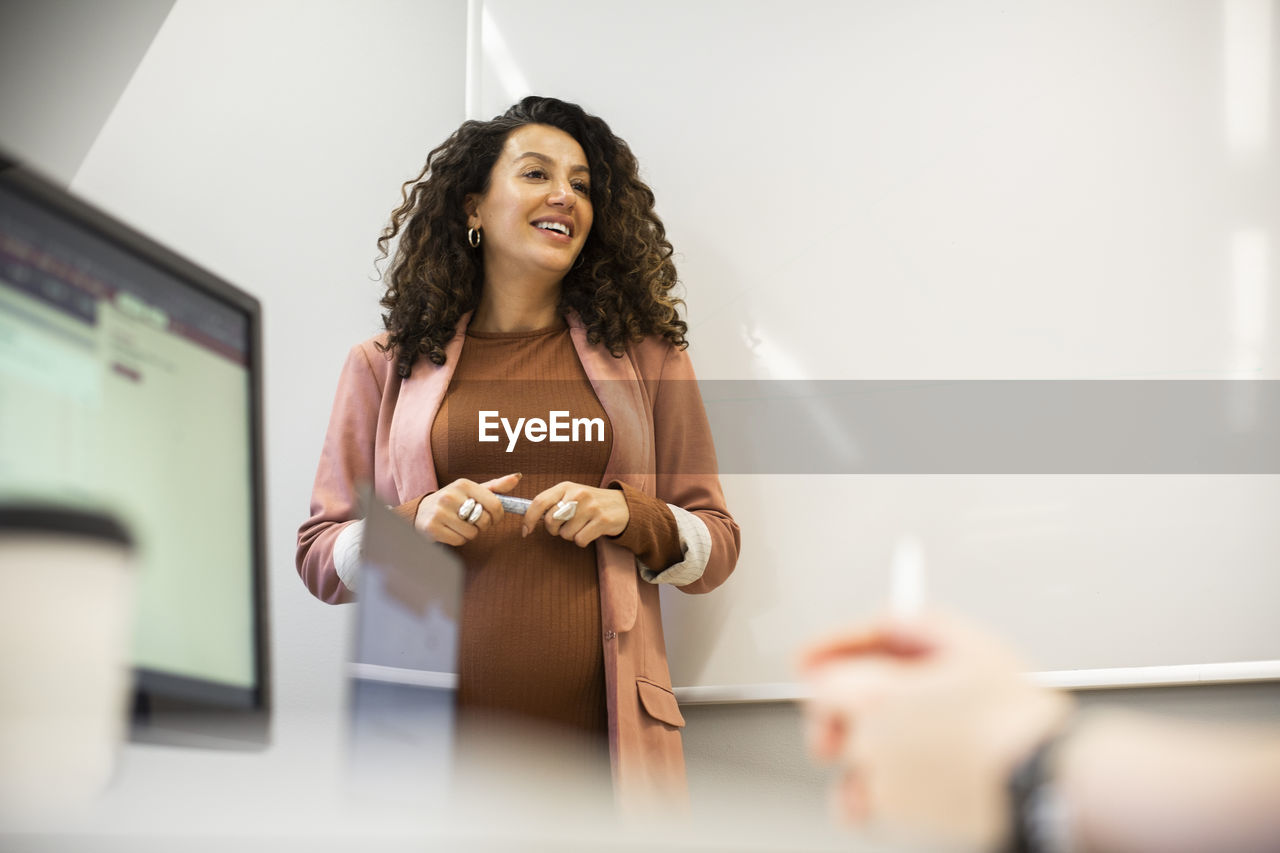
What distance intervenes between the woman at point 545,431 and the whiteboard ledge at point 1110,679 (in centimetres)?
17

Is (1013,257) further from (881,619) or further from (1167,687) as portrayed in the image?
(881,619)

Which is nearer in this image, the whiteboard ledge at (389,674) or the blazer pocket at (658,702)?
the whiteboard ledge at (389,674)

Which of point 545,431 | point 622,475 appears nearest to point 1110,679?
point 622,475

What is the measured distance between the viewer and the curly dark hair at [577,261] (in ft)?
5.12

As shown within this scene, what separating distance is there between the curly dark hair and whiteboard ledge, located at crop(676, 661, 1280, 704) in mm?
553

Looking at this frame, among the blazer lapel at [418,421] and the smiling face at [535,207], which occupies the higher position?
the smiling face at [535,207]

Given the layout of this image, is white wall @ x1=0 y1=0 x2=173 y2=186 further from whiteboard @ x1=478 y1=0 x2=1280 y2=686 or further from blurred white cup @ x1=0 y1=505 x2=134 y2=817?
blurred white cup @ x1=0 y1=505 x2=134 y2=817

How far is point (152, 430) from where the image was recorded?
0.48 m

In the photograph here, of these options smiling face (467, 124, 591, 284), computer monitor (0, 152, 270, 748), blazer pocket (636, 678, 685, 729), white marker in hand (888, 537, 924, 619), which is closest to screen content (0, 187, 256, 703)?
computer monitor (0, 152, 270, 748)

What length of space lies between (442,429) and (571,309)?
0.30 meters

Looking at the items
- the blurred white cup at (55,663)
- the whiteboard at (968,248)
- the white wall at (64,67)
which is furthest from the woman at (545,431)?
the blurred white cup at (55,663)

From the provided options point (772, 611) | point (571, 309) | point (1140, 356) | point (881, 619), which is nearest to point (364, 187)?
point (571, 309)

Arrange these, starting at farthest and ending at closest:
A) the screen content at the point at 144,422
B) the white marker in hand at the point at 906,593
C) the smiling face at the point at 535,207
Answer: the smiling face at the point at 535,207 < the screen content at the point at 144,422 < the white marker in hand at the point at 906,593
